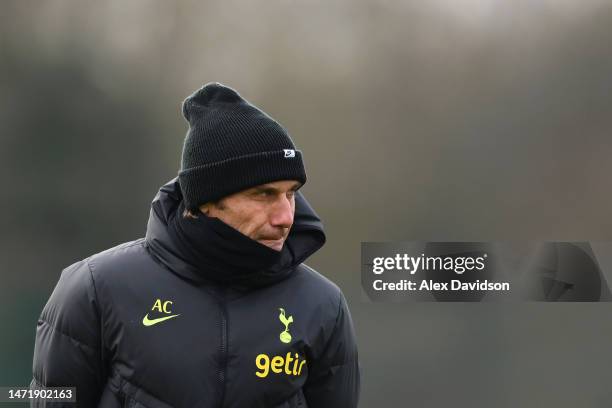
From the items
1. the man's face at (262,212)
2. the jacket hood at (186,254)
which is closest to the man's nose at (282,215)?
the man's face at (262,212)

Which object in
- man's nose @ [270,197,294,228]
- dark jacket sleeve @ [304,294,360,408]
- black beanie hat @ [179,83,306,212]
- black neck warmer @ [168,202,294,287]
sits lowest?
dark jacket sleeve @ [304,294,360,408]

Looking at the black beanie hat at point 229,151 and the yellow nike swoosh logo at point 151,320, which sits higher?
the black beanie hat at point 229,151

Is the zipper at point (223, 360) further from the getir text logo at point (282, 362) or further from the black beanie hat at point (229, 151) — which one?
the black beanie hat at point (229, 151)

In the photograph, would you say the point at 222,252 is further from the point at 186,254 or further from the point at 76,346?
the point at 76,346

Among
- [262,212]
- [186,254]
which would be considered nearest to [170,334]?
[186,254]

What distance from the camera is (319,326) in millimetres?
1451

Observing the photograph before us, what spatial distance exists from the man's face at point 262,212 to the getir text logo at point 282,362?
14 centimetres

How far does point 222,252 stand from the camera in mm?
1360

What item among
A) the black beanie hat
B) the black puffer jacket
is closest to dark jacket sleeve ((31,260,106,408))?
the black puffer jacket

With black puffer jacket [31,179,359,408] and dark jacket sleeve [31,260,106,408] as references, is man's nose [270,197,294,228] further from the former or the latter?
dark jacket sleeve [31,260,106,408]

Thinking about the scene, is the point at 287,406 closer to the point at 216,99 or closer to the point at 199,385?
the point at 199,385

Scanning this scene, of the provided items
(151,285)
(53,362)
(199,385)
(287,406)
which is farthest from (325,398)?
(53,362)

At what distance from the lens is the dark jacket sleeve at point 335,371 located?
148cm

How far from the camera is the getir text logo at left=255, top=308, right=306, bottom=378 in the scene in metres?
1.37
